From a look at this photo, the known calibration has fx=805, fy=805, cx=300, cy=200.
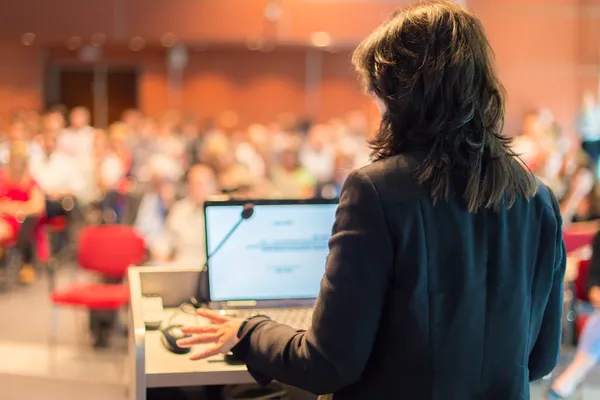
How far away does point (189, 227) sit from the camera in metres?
5.38


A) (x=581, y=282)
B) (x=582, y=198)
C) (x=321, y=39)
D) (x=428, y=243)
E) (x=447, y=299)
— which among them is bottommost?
(x=581, y=282)

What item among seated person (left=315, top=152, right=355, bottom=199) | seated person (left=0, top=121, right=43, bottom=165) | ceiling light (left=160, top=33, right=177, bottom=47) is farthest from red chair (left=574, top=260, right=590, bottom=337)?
ceiling light (left=160, top=33, right=177, bottom=47)

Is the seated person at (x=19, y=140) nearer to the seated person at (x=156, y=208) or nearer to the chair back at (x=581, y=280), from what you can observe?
the seated person at (x=156, y=208)

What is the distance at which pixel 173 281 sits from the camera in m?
2.73

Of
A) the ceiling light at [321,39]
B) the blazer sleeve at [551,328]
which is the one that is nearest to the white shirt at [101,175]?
the ceiling light at [321,39]

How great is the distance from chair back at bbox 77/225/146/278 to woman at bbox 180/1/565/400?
411cm

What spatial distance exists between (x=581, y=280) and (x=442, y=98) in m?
3.78

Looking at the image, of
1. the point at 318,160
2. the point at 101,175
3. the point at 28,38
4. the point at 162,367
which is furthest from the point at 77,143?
the point at 162,367

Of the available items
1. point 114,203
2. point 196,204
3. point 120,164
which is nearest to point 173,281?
point 196,204

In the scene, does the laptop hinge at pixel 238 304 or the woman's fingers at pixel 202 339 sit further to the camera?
the laptop hinge at pixel 238 304

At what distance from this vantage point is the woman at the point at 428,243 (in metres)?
1.44

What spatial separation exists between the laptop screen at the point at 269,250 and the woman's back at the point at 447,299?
1073 mm

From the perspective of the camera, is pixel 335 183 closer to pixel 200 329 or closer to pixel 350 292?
pixel 200 329

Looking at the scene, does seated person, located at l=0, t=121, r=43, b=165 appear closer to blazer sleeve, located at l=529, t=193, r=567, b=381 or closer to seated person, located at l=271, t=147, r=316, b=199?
seated person, located at l=271, t=147, r=316, b=199
